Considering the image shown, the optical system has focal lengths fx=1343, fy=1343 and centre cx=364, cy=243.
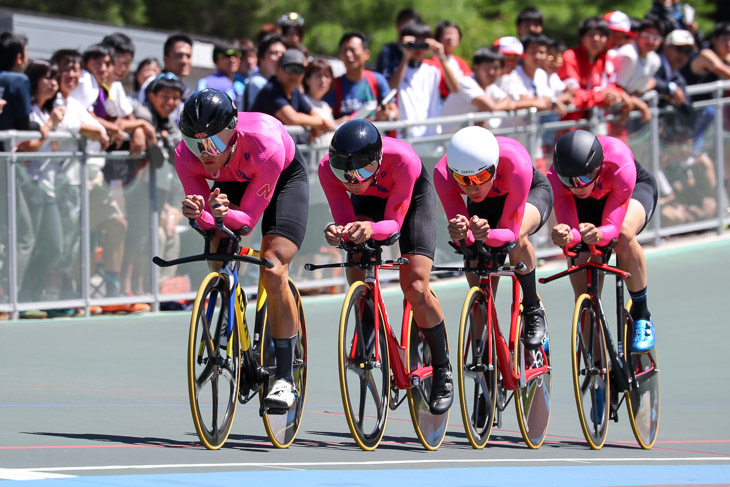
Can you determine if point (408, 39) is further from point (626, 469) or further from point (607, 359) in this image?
point (626, 469)

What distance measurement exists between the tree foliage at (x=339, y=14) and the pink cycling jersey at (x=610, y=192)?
77.0 ft

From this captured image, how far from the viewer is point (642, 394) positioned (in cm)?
812

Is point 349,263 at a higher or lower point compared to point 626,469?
higher

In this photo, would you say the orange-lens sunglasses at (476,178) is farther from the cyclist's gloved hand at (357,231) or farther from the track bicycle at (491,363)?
the cyclist's gloved hand at (357,231)

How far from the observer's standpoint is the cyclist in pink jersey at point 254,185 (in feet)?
21.4

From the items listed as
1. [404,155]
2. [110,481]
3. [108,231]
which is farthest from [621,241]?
[108,231]

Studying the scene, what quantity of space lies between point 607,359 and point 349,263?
183cm

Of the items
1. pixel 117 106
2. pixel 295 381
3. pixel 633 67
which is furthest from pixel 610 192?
pixel 633 67

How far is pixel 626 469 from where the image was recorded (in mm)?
6816

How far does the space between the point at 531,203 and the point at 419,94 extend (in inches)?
211

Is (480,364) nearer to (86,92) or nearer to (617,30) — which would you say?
(86,92)

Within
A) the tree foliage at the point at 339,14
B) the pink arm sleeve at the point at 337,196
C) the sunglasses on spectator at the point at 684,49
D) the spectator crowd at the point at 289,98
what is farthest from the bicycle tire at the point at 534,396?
the tree foliage at the point at 339,14

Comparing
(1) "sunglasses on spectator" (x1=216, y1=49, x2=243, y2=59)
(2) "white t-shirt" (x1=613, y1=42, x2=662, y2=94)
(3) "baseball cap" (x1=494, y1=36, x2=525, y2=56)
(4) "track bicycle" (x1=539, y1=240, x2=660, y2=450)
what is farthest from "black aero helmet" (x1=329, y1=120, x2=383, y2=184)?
(2) "white t-shirt" (x1=613, y1=42, x2=662, y2=94)

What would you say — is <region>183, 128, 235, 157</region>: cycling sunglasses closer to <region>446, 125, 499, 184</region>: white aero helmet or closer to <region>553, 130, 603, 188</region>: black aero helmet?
<region>446, 125, 499, 184</region>: white aero helmet
